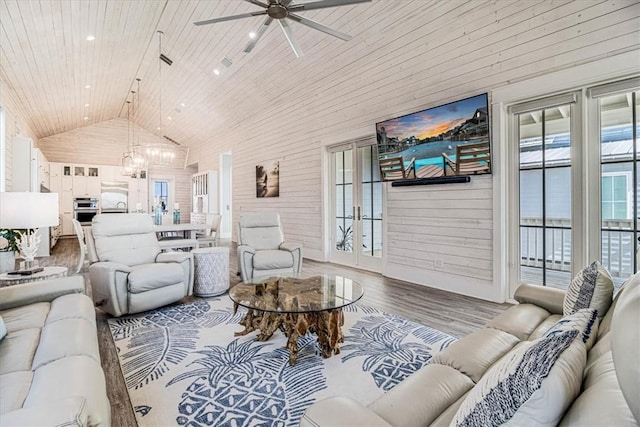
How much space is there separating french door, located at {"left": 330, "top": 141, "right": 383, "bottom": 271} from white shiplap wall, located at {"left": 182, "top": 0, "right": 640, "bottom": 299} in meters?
0.28

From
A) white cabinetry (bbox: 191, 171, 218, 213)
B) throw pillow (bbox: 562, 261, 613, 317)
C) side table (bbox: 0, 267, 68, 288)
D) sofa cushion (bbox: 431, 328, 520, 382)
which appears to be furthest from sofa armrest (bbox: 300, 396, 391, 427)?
white cabinetry (bbox: 191, 171, 218, 213)

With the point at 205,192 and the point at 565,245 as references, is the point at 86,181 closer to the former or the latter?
the point at 205,192

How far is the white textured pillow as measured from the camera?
2.29ft

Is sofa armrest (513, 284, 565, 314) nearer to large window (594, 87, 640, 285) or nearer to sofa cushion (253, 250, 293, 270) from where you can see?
large window (594, 87, 640, 285)

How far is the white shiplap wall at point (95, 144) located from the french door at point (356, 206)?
30.4 feet

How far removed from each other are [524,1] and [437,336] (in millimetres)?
3441

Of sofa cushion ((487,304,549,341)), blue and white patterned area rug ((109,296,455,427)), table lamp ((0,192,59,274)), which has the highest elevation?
table lamp ((0,192,59,274))

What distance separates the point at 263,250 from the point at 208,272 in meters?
0.93

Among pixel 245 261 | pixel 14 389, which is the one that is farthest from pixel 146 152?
pixel 14 389

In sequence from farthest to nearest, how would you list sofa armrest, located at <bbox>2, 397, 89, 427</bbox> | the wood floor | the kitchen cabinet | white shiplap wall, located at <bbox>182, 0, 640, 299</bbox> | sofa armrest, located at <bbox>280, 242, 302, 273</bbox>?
the kitchen cabinet → sofa armrest, located at <bbox>280, 242, 302, 273</bbox> → white shiplap wall, located at <bbox>182, 0, 640, 299</bbox> → the wood floor → sofa armrest, located at <bbox>2, 397, 89, 427</bbox>

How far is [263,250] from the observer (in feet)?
15.3

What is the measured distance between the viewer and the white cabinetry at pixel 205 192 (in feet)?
34.3

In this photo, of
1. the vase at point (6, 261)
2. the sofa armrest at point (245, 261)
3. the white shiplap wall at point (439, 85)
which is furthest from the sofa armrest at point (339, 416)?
the vase at point (6, 261)

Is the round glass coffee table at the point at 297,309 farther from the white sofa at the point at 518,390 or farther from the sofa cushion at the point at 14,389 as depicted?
the sofa cushion at the point at 14,389
